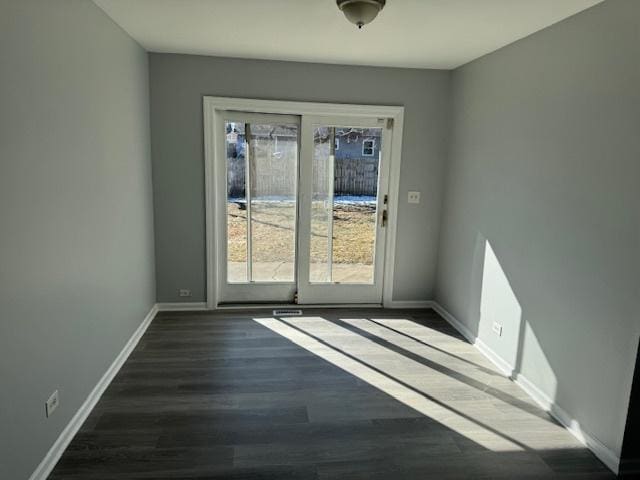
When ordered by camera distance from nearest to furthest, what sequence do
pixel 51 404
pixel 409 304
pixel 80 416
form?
pixel 51 404, pixel 80 416, pixel 409 304

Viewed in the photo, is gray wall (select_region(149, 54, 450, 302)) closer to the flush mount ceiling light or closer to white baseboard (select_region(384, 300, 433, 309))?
white baseboard (select_region(384, 300, 433, 309))

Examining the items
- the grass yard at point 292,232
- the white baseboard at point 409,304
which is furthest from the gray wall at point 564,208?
the grass yard at point 292,232

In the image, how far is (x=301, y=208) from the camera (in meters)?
4.21

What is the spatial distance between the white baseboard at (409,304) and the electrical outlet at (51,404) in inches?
123

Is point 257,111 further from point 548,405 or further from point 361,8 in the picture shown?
point 548,405

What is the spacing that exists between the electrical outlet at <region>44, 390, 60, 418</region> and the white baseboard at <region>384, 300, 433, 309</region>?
10.2 ft

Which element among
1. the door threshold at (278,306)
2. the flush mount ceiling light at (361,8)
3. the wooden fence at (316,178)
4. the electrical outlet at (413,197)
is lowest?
the door threshold at (278,306)

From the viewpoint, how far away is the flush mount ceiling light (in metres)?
2.23

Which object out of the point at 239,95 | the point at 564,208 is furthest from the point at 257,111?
the point at 564,208

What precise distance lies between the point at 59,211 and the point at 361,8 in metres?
1.87

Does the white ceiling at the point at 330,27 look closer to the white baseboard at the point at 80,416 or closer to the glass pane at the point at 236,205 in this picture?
the glass pane at the point at 236,205

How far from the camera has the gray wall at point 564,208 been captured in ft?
6.94

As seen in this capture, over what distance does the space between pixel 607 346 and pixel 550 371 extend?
531 millimetres

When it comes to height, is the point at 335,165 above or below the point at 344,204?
above
